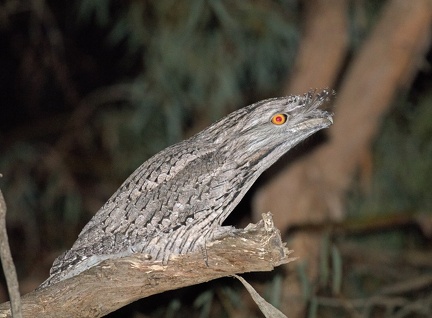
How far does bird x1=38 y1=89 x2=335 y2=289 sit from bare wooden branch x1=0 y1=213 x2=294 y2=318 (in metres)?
0.07

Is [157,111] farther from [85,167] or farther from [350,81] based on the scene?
[350,81]

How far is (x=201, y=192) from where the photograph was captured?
3266mm

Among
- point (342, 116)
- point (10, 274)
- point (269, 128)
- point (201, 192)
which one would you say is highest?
point (342, 116)

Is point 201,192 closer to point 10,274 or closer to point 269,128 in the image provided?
point 269,128

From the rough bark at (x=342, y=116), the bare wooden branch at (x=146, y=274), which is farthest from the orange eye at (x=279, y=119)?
the rough bark at (x=342, y=116)

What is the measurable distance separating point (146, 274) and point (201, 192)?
16.1 inches

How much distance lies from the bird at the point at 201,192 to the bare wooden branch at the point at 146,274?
7cm

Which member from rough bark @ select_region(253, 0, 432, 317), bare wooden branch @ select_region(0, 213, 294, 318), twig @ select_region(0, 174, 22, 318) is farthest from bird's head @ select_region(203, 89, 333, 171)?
rough bark @ select_region(253, 0, 432, 317)

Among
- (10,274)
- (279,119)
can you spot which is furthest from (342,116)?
(10,274)

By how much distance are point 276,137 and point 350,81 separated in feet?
8.12

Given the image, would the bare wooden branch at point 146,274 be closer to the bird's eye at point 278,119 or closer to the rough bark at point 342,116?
the bird's eye at point 278,119

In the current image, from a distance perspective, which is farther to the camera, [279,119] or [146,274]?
[279,119]

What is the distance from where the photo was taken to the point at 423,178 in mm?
6750

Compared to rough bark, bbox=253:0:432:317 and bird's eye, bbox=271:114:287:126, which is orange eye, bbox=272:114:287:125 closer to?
bird's eye, bbox=271:114:287:126
